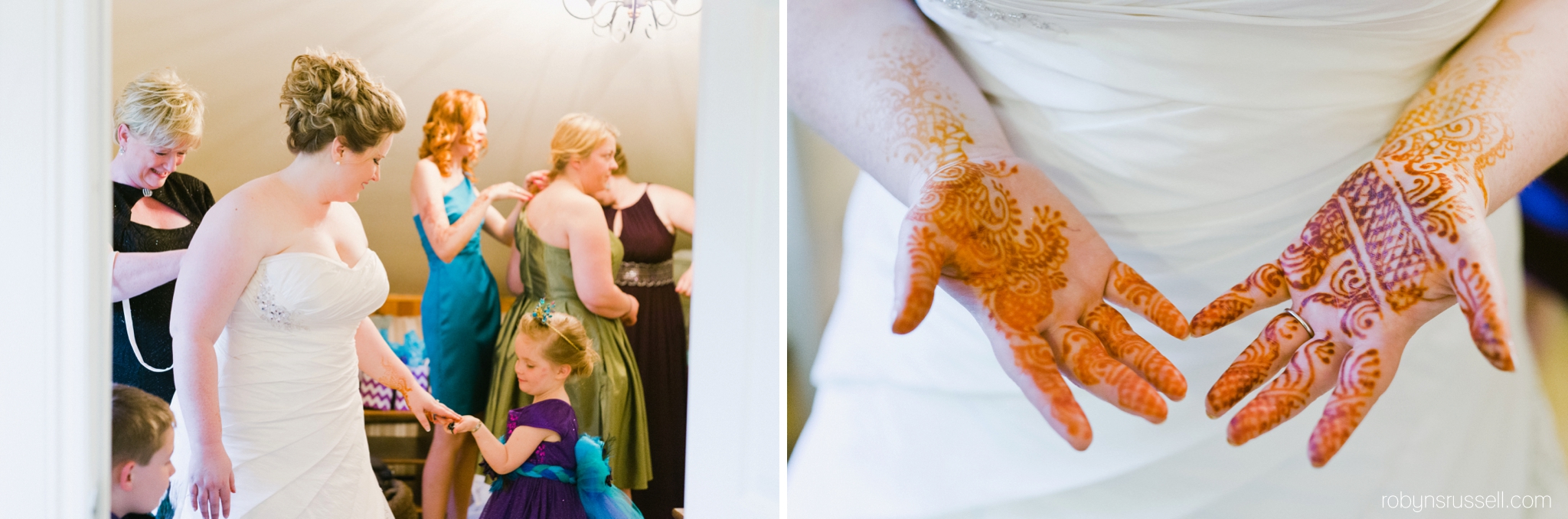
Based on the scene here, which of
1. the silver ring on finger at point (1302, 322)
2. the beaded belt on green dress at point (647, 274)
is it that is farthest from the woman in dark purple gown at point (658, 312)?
the silver ring on finger at point (1302, 322)

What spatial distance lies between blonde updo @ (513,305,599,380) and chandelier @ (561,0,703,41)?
0.46 m

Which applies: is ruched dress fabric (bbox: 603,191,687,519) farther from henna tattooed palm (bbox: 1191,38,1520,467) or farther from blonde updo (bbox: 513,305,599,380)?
henna tattooed palm (bbox: 1191,38,1520,467)

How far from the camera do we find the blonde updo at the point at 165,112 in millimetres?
1280

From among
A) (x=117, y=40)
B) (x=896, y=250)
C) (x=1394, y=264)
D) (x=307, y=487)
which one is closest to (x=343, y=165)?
(x=117, y=40)

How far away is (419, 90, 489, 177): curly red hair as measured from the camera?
53.3 inches

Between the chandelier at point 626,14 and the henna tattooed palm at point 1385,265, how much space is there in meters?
0.97

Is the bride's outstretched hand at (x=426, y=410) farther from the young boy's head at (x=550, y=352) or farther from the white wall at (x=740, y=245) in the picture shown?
the white wall at (x=740, y=245)

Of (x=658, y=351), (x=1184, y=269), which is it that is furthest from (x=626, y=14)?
(x=1184, y=269)

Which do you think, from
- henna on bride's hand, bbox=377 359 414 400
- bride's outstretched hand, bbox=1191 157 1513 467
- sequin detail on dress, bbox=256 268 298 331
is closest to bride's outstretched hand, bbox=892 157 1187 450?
bride's outstretched hand, bbox=1191 157 1513 467

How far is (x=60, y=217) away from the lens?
1.31m

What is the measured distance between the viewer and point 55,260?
1.31m

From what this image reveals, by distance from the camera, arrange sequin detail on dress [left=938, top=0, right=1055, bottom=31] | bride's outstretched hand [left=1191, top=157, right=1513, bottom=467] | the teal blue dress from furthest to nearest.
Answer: the teal blue dress < sequin detail on dress [left=938, top=0, right=1055, bottom=31] < bride's outstretched hand [left=1191, top=157, right=1513, bottom=467]

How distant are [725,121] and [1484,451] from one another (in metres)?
1.14

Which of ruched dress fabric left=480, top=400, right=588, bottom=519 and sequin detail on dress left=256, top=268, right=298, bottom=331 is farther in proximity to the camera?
ruched dress fabric left=480, top=400, right=588, bottom=519
